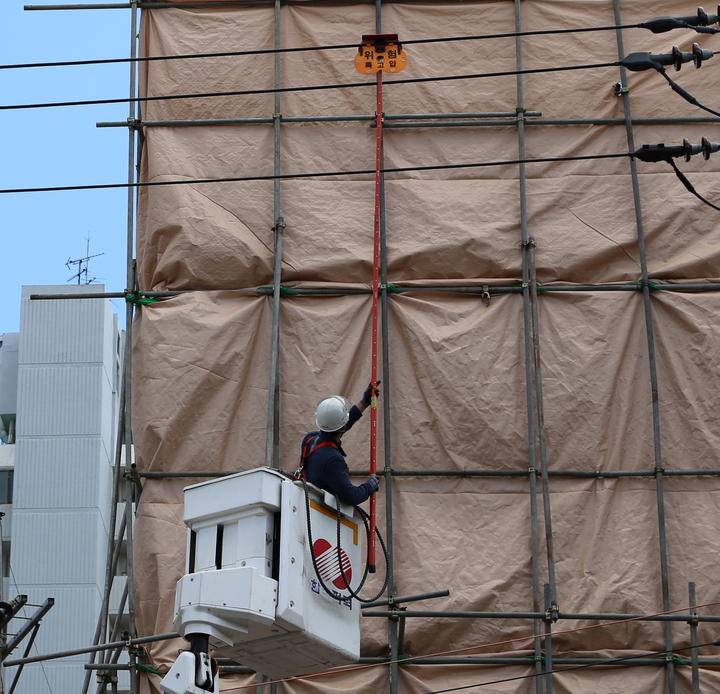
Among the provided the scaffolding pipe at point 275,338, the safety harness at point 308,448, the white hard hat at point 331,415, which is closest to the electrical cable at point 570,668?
the scaffolding pipe at point 275,338

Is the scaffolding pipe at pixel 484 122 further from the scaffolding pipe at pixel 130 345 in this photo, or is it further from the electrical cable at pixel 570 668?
the electrical cable at pixel 570 668

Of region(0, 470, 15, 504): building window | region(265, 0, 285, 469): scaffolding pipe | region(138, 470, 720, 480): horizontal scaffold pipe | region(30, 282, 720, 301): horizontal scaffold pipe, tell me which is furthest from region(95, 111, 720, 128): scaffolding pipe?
region(0, 470, 15, 504): building window

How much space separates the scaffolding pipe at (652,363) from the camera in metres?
12.1

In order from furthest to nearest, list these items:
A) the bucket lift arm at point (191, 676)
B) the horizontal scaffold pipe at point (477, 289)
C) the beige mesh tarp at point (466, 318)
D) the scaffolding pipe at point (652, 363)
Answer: the horizontal scaffold pipe at point (477, 289)
the beige mesh tarp at point (466, 318)
the scaffolding pipe at point (652, 363)
the bucket lift arm at point (191, 676)

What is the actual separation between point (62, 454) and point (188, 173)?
913 inches

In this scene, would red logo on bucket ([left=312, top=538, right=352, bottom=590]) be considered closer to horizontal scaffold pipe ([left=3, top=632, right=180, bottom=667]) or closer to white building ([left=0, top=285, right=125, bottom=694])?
horizontal scaffold pipe ([left=3, top=632, right=180, bottom=667])

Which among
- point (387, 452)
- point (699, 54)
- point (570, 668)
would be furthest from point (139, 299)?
point (699, 54)

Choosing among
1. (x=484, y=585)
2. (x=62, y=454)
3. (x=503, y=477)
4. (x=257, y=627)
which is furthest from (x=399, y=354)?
(x=62, y=454)

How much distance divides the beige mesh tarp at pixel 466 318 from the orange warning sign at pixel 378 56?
170 cm

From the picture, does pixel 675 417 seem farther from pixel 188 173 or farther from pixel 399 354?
pixel 188 173

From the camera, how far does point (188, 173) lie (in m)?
13.6

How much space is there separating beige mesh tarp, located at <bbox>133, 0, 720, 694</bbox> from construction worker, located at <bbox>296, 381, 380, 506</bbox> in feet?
8.99

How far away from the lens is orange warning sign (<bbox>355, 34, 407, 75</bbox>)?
472 inches

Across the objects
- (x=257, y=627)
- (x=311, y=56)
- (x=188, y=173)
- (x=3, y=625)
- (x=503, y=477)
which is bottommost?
(x=257, y=627)
